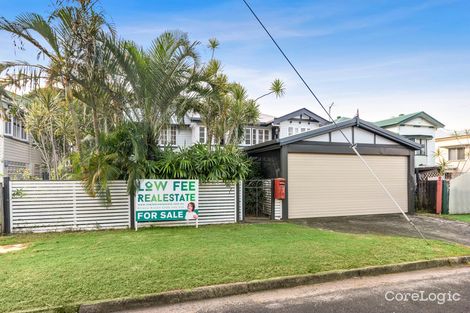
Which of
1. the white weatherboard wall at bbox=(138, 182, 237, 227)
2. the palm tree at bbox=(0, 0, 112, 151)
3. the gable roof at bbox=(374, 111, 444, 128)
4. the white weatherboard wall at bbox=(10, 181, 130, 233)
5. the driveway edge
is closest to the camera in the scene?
the driveway edge

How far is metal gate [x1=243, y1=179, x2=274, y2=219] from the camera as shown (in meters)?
10.8

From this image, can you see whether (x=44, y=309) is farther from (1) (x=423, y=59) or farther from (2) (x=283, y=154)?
(1) (x=423, y=59)

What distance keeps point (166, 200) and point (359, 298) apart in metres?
5.59

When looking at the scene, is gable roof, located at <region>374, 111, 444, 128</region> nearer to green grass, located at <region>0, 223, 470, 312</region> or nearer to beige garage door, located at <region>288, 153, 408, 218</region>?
beige garage door, located at <region>288, 153, 408, 218</region>

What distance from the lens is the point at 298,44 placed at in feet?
35.0

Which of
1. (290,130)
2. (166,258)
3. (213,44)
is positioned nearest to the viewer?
(166,258)

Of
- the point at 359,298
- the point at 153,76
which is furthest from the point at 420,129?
the point at 359,298

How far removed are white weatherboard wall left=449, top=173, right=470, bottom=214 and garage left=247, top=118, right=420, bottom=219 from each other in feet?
5.66

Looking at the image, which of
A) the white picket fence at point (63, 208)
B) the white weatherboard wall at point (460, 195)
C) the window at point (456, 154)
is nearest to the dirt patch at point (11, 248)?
the white picket fence at point (63, 208)

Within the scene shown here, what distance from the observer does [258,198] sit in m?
11.2

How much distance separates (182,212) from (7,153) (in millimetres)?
11410

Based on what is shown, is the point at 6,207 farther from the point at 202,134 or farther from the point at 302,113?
the point at 302,113

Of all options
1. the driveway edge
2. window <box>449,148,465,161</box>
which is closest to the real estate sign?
the driveway edge

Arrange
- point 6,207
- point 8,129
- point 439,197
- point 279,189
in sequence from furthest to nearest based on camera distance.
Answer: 1. point 8,129
2. point 439,197
3. point 279,189
4. point 6,207
